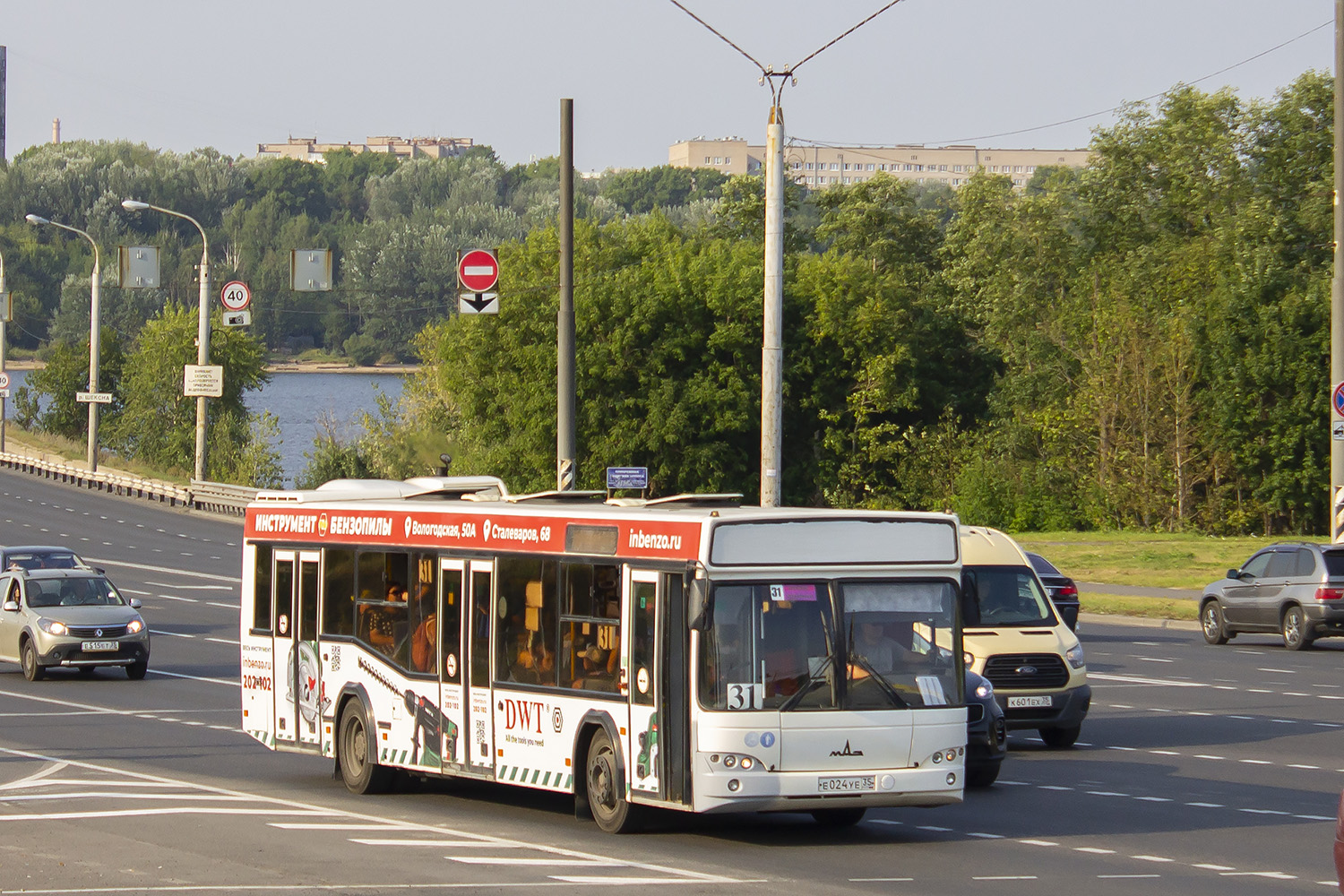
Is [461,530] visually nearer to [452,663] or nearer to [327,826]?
[452,663]

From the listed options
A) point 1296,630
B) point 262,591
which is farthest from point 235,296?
point 262,591

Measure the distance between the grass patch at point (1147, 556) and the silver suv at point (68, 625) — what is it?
66.4ft

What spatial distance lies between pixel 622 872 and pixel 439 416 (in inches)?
2792

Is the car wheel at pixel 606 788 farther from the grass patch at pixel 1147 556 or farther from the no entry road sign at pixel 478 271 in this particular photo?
the grass patch at pixel 1147 556

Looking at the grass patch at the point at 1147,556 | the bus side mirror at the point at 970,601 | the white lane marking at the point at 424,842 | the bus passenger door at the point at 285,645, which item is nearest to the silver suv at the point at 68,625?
the bus passenger door at the point at 285,645

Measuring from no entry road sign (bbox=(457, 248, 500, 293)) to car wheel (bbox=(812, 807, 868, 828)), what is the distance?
61.0 feet

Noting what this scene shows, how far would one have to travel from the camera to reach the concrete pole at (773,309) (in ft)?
86.9

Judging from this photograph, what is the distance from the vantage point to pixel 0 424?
80.1m

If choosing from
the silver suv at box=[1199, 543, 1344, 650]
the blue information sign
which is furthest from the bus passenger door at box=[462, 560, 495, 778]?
the silver suv at box=[1199, 543, 1344, 650]

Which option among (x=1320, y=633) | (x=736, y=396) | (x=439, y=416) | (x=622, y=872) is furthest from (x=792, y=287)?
(x=622, y=872)

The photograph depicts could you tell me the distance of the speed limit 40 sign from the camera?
5525 cm

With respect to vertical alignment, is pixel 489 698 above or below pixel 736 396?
below

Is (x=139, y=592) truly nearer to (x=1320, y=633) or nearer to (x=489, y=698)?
(x=1320, y=633)

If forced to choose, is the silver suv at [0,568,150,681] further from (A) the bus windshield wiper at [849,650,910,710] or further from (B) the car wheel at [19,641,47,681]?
(A) the bus windshield wiper at [849,650,910,710]
